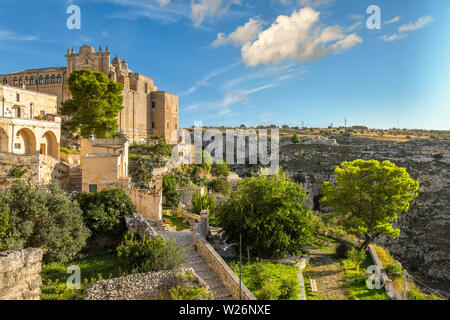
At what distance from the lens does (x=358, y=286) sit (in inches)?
462

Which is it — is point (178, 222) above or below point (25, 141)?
below

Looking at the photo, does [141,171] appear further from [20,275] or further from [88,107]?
[20,275]

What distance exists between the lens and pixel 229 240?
1343 cm

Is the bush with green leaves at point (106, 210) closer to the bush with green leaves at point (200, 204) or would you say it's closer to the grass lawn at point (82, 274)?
the grass lawn at point (82, 274)

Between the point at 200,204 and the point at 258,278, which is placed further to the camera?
the point at 200,204

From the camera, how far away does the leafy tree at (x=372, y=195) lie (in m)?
16.1

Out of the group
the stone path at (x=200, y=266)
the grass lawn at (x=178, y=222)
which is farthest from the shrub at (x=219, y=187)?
the stone path at (x=200, y=266)

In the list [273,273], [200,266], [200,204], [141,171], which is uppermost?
[141,171]

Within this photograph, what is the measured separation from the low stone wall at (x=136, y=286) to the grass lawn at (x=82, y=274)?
0.43m

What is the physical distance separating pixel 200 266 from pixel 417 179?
1293 inches

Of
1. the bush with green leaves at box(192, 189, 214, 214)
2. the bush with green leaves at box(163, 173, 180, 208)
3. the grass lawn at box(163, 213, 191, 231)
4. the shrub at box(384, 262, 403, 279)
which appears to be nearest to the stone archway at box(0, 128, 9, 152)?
the bush with green leaves at box(163, 173, 180, 208)

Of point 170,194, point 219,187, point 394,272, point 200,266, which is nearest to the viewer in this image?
point 200,266

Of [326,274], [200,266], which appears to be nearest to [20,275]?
[200,266]
